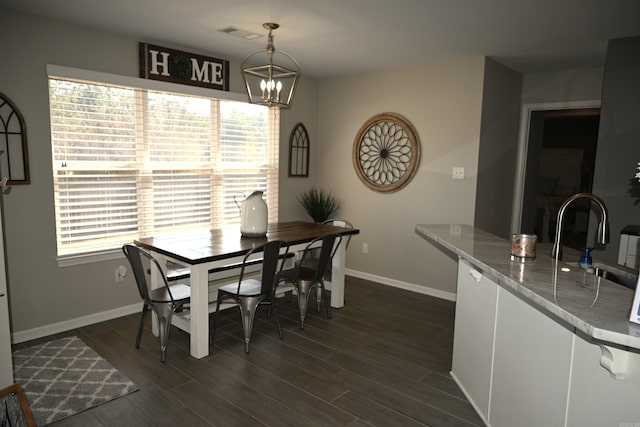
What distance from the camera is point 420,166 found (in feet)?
15.8

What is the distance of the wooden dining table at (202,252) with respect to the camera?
3.01 meters

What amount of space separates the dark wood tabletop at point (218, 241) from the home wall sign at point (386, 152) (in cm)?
117

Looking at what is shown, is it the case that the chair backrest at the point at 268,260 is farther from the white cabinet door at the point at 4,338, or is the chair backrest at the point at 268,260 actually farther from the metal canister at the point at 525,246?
the metal canister at the point at 525,246

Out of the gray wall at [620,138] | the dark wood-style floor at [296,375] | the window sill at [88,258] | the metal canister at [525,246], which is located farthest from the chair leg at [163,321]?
the gray wall at [620,138]

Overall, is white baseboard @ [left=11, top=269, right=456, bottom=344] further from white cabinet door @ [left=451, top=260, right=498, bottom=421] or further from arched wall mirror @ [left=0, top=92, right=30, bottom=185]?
white cabinet door @ [left=451, top=260, right=498, bottom=421]

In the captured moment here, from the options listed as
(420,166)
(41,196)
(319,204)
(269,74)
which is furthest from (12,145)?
(420,166)

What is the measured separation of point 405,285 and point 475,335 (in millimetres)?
2504

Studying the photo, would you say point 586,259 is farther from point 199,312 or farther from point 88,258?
point 88,258

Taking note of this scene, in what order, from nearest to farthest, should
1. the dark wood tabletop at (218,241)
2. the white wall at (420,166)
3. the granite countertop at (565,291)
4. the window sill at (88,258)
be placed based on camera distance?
the granite countertop at (565,291) < the dark wood tabletop at (218,241) < the window sill at (88,258) < the white wall at (420,166)

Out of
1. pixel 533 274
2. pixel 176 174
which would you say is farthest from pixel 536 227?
pixel 176 174

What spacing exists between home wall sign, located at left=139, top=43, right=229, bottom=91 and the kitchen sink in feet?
12.1

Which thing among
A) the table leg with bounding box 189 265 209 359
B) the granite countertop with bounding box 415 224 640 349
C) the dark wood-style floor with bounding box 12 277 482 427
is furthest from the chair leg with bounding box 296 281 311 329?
the granite countertop with bounding box 415 224 640 349

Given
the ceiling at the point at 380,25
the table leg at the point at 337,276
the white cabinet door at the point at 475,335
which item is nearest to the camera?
the white cabinet door at the point at 475,335

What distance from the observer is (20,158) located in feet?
10.7
